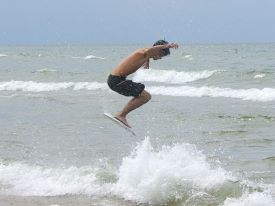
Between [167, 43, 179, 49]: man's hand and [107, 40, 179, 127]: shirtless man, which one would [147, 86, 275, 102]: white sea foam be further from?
[167, 43, 179, 49]: man's hand

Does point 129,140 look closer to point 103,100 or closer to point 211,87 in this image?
point 103,100

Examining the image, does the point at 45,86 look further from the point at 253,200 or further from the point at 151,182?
the point at 253,200

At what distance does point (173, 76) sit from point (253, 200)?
31.6 meters

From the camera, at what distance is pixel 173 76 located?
3988 centimetres

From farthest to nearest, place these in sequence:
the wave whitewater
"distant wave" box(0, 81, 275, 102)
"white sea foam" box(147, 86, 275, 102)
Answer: "distant wave" box(0, 81, 275, 102)
"white sea foam" box(147, 86, 275, 102)
the wave whitewater

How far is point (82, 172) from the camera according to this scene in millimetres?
10727

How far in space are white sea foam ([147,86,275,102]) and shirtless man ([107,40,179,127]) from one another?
1584 centimetres

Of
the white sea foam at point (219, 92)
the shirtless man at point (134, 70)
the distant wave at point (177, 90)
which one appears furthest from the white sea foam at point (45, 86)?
the shirtless man at point (134, 70)

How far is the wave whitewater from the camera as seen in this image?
9.20 meters

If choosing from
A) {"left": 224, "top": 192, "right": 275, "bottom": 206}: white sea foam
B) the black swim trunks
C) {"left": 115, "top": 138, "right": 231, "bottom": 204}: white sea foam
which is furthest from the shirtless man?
{"left": 224, "top": 192, "right": 275, "bottom": 206}: white sea foam

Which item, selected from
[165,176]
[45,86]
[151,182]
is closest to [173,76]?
[45,86]

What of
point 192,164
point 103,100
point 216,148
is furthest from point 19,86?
point 192,164

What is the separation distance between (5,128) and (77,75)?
89.9 ft

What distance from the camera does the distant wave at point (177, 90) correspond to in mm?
26155
